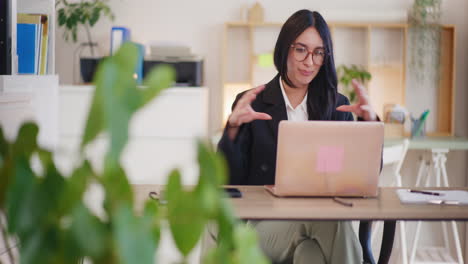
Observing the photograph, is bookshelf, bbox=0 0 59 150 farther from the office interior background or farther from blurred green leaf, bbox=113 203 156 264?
blurred green leaf, bbox=113 203 156 264

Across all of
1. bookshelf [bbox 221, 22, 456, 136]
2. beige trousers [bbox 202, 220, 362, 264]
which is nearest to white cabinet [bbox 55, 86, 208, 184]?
bookshelf [bbox 221, 22, 456, 136]

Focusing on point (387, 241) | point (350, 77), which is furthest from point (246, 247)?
point (350, 77)

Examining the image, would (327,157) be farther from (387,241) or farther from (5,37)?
(5,37)

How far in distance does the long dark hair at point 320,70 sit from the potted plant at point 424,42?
8.19ft

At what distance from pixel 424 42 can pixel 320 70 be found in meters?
2.62

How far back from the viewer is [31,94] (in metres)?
3.24

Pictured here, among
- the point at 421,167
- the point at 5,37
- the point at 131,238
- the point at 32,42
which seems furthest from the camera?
the point at 421,167

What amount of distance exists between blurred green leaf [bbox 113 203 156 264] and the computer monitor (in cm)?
289

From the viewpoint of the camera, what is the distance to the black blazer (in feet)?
9.06

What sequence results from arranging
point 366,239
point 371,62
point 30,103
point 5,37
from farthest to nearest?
point 371,62 → point 30,103 → point 5,37 → point 366,239

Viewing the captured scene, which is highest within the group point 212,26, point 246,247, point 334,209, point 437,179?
point 212,26

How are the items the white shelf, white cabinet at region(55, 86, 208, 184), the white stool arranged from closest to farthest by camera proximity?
the white stool
the white shelf
white cabinet at region(55, 86, 208, 184)

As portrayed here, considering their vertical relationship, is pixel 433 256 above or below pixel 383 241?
below

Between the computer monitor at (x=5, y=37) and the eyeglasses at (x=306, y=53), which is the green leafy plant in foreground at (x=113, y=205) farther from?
the computer monitor at (x=5, y=37)
